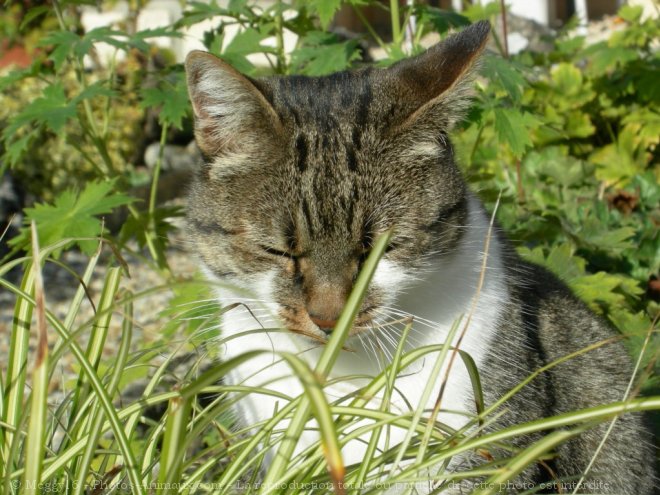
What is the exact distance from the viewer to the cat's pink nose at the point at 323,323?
2.14 m

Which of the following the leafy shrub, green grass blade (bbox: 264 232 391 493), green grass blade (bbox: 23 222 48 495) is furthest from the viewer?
the leafy shrub

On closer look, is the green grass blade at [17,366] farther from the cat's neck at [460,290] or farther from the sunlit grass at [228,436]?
the cat's neck at [460,290]

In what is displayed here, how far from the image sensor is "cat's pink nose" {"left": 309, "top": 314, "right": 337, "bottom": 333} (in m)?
2.14

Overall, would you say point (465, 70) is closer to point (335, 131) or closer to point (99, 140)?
point (335, 131)

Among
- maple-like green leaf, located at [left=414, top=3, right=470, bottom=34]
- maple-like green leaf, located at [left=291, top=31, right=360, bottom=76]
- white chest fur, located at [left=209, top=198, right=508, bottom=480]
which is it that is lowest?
white chest fur, located at [left=209, top=198, right=508, bottom=480]

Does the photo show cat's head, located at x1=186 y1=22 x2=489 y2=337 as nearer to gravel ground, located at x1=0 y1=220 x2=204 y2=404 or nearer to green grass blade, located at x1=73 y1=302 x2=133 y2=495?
green grass blade, located at x1=73 y1=302 x2=133 y2=495

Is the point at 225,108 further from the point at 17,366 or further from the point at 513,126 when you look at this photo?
the point at 513,126

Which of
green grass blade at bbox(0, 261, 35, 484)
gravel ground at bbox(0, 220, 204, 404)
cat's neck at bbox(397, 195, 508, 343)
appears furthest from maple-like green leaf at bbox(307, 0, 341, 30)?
gravel ground at bbox(0, 220, 204, 404)

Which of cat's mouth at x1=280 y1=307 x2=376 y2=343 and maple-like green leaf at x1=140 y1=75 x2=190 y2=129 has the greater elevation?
maple-like green leaf at x1=140 y1=75 x2=190 y2=129

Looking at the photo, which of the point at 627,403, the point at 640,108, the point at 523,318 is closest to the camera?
the point at 627,403

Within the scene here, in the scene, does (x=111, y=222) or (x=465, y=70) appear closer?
(x=465, y=70)

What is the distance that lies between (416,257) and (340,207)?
26 centimetres

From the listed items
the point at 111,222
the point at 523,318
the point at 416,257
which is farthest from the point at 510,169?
the point at 111,222

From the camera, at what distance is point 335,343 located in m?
1.56
